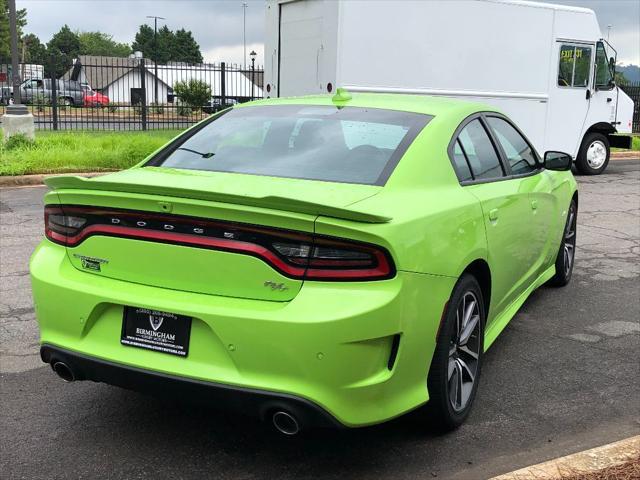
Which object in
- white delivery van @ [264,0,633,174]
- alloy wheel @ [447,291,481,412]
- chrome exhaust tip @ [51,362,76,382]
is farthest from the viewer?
white delivery van @ [264,0,633,174]

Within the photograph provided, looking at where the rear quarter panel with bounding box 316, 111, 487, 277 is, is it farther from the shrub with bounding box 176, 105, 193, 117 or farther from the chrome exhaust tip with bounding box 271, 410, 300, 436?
the shrub with bounding box 176, 105, 193, 117

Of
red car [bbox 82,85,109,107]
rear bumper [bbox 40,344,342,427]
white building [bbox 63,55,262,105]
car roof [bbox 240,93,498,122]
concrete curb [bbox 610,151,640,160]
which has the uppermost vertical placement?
white building [bbox 63,55,262,105]

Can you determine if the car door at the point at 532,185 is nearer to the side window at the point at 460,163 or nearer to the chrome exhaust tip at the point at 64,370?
the side window at the point at 460,163

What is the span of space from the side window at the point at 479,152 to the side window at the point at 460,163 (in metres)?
0.04

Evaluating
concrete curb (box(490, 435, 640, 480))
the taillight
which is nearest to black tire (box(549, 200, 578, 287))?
concrete curb (box(490, 435, 640, 480))

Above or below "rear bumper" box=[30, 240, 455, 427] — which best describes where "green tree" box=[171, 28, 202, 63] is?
above

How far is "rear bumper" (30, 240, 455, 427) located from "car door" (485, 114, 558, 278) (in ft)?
5.94

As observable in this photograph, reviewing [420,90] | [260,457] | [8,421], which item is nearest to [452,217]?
[260,457]

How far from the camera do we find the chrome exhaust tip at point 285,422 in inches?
113

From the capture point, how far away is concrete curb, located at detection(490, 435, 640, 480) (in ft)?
10.1

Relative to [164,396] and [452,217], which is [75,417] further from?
[452,217]

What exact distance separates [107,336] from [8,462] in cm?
76

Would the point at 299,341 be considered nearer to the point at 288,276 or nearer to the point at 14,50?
the point at 288,276

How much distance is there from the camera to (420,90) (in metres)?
13.3
